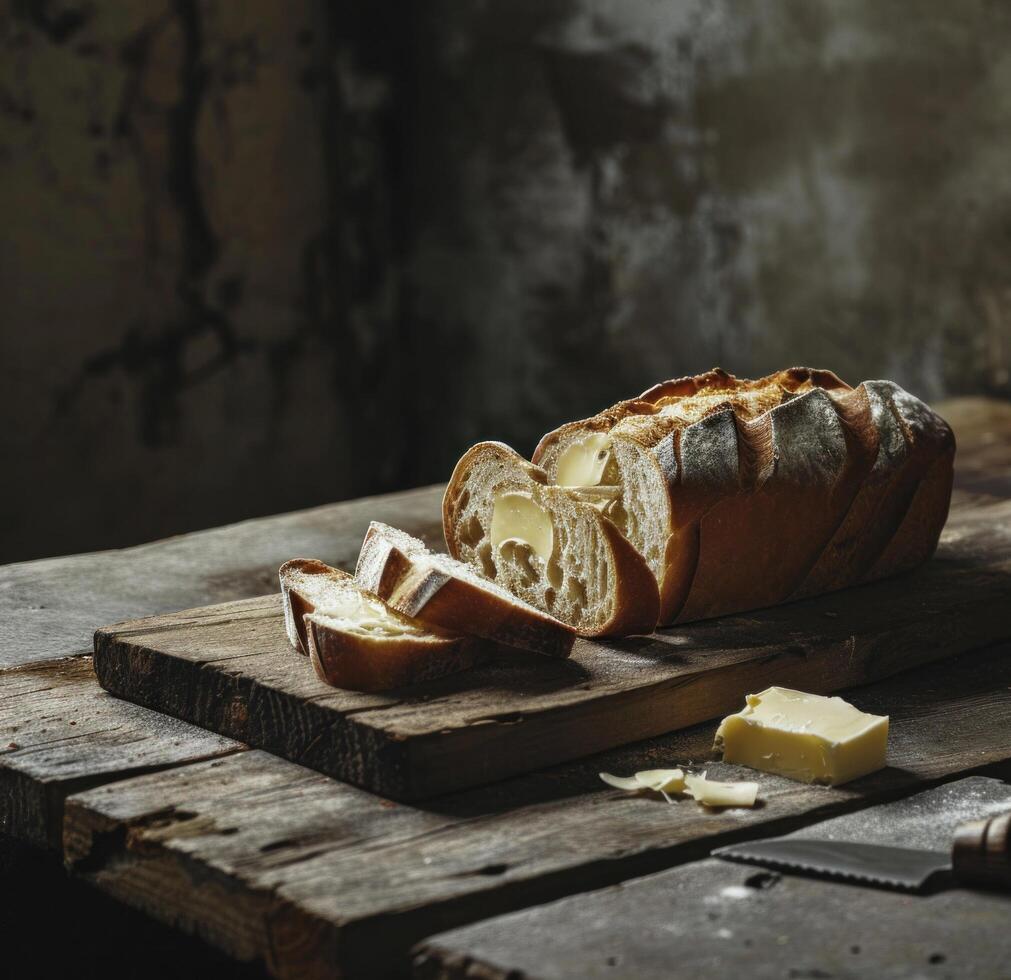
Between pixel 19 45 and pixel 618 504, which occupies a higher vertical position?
pixel 19 45

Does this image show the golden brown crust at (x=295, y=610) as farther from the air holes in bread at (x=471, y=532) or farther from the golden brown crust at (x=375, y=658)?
the air holes in bread at (x=471, y=532)

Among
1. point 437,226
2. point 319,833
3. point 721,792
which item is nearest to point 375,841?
point 319,833

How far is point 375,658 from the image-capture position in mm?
1867

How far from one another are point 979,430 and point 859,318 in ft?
2.90

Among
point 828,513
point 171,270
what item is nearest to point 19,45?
point 171,270

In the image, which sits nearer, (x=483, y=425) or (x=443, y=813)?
(x=443, y=813)

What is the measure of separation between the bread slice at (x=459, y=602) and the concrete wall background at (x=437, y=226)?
3.16m

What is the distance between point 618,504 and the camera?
2271 millimetres

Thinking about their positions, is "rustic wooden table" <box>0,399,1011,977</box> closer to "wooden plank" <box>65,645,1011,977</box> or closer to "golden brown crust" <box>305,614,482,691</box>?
"wooden plank" <box>65,645,1011,977</box>

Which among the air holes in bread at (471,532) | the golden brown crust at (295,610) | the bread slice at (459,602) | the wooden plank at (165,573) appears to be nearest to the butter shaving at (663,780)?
the bread slice at (459,602)

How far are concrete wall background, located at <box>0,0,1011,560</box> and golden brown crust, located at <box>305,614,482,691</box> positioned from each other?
10.8ft

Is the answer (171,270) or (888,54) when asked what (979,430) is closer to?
(888,54)

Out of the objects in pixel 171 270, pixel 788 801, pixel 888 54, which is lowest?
pixel 788 801

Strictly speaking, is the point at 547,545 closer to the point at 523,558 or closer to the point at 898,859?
the point at 523,558
